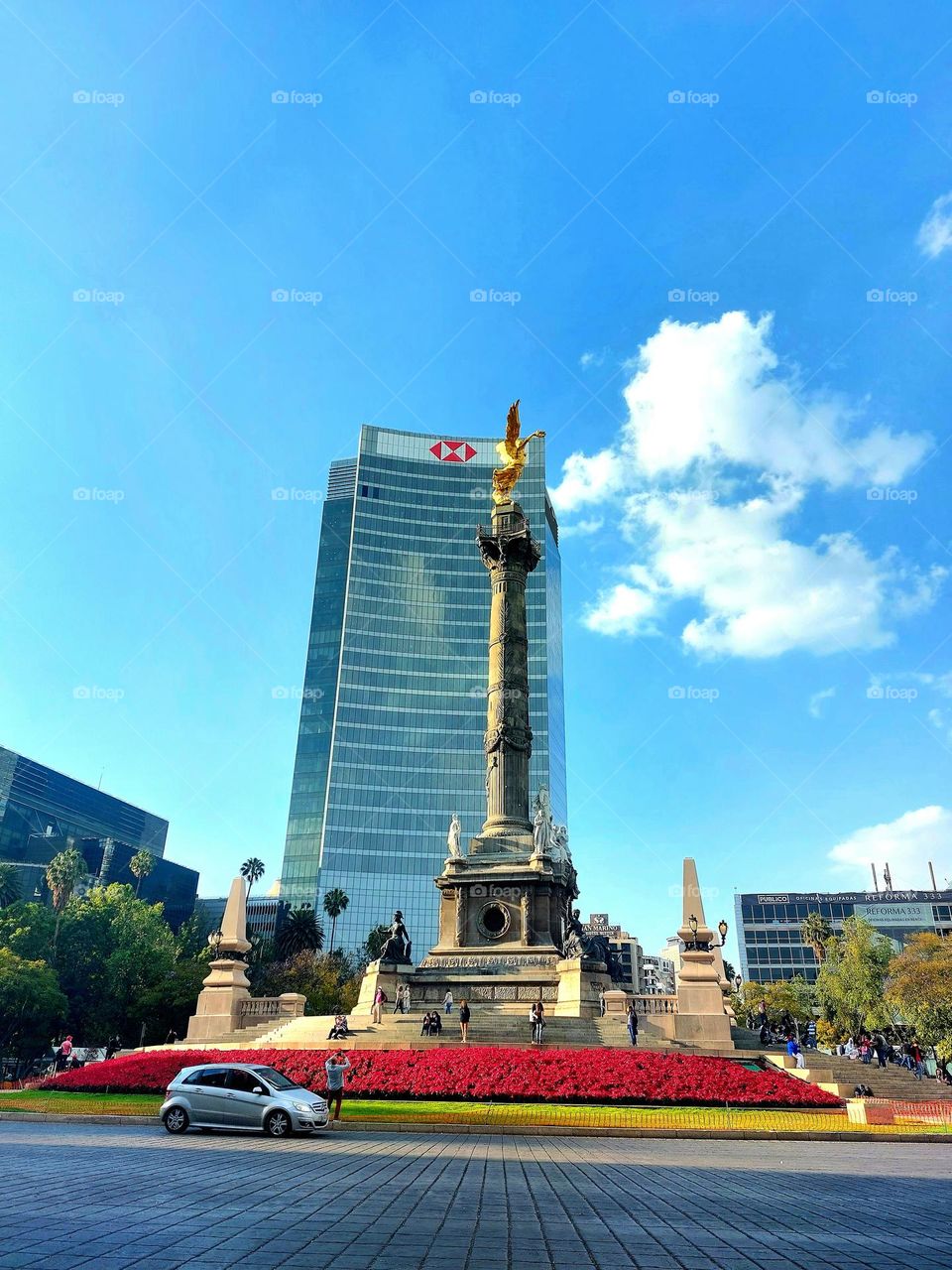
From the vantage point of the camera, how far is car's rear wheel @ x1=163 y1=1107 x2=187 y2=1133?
15828 millimetres

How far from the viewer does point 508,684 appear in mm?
42812

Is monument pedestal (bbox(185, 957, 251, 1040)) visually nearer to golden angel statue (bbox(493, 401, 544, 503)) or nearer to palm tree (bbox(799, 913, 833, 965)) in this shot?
golden angel statue (bbox(493, 401, 544, 503))

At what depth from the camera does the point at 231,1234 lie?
6.89m

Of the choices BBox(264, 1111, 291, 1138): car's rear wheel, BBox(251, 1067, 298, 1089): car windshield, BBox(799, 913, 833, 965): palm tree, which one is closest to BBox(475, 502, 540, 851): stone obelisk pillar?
BBox(251, 1067, 298, 1089): car windshield

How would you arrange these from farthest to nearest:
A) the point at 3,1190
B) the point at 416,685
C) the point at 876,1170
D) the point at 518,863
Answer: the point at 416,685, the point at 518,863, the point at 876,1170, the point at 3,1190

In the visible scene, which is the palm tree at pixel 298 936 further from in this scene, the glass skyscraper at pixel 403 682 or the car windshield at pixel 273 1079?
the car windshield at pixel 273 1079

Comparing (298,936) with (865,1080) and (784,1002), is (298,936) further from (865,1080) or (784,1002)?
(865,1080)

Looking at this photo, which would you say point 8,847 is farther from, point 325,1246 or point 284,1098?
point 325,1246

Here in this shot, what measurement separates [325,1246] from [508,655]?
3706 cm

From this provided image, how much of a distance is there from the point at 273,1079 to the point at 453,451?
128m

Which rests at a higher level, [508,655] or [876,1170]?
[508,655]

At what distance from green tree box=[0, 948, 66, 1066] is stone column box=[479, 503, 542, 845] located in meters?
32.7

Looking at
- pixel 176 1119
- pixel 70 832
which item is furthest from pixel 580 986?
pixel 70 832

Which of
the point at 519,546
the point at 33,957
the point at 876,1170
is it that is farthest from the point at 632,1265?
the point at 33,957
